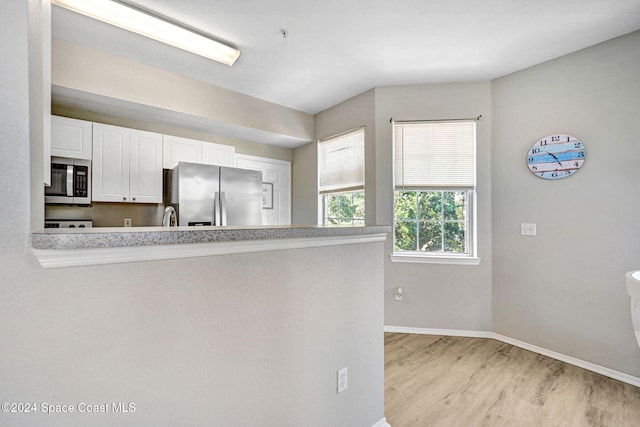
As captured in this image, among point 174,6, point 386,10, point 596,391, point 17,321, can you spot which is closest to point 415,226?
point 596,391

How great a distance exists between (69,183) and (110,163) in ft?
1.19

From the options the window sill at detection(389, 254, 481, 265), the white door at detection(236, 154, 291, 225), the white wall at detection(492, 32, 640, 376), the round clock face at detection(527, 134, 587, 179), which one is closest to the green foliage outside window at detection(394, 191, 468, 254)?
the window sill at detection(389, 254, 481, 265)

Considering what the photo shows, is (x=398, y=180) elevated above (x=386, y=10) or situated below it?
below

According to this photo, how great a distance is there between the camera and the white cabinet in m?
2.71

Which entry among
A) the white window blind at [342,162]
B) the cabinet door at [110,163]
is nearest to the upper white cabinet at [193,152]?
the cabinet door at [110,163]

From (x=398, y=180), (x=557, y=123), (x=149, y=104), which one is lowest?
(x=398, y=180)

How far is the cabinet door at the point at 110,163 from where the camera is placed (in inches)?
106

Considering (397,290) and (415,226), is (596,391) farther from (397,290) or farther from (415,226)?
(415,226)

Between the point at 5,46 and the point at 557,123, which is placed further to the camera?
the point at 557,123

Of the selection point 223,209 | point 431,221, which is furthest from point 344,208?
point 223,209

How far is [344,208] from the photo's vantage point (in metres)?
3.77

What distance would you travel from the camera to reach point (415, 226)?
324 centimetres

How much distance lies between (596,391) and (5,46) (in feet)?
11.1

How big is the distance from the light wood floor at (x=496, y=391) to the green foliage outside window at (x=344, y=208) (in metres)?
1.53
